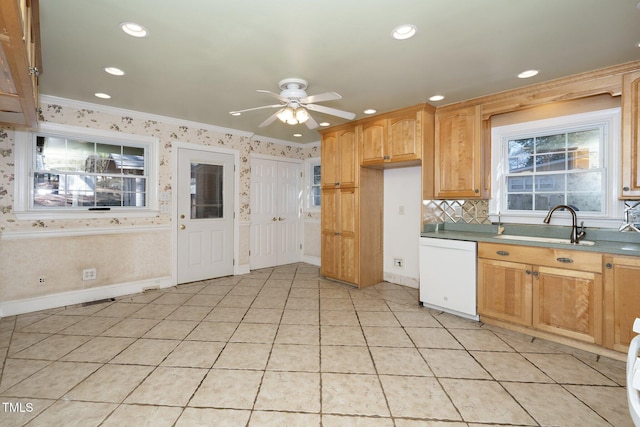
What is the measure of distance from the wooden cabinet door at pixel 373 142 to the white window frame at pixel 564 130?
4.23ft

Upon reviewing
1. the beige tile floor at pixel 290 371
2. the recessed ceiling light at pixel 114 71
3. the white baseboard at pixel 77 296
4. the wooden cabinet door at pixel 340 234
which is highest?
the recessed ceiling light at pixel 114 71

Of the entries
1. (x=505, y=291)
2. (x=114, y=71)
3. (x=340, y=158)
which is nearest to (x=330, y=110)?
(x=340, y=158)

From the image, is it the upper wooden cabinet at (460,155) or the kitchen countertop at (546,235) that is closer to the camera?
→ the kitchen countertop at (546,235)

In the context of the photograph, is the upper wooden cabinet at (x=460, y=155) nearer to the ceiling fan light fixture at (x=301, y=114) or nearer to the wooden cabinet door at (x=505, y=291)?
the wooden cabinet door at (x=505, y=291)

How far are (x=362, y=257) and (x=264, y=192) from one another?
2.35 m

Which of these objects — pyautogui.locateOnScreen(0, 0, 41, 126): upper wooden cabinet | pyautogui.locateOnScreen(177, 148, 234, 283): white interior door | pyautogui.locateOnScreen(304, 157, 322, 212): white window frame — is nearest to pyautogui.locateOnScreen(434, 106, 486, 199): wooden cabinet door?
→ pyautogui.locateOnScreen(304, 157, 322, 212): white window frame

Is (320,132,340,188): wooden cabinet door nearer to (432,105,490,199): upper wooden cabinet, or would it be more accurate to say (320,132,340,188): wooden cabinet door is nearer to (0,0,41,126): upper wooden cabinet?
(432,105,490,199): upper wooden cabinet

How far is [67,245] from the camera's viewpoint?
11.9 ft

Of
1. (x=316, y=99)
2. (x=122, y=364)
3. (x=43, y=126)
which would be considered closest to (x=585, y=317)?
(x=316, y=99)

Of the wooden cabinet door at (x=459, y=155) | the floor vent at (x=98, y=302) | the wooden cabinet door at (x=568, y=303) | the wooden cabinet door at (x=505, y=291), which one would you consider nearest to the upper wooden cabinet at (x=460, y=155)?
the wooden cabinet door at (x=459, y=155)

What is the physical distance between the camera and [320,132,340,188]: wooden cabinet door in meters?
4.56

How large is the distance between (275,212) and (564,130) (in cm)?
441

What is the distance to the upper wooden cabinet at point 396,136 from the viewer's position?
3625 millimetres

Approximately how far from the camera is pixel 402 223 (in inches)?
178
